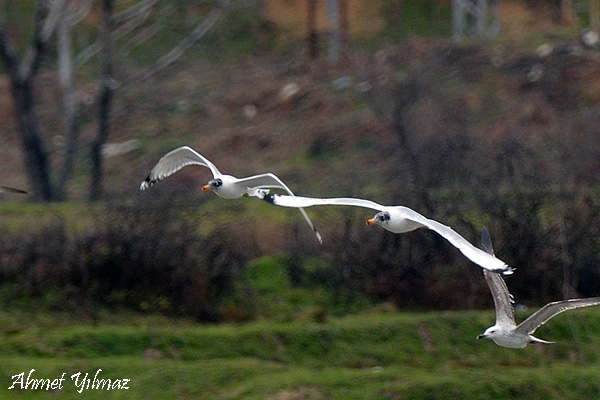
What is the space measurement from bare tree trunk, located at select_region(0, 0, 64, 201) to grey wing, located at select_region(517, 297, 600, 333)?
16525 millimetres

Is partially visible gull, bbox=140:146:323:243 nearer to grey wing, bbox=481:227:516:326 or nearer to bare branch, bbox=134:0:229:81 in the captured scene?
grey wing, bbox=481:227:516:326

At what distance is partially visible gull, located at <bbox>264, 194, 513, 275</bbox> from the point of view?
9.27 meters

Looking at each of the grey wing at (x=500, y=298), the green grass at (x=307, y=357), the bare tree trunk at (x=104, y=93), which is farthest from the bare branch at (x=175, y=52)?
the grey wing at (x=500, y=298)

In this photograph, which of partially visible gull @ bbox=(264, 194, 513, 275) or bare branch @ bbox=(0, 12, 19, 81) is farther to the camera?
bare branch @ bbox=(0, 12, 19, 81)

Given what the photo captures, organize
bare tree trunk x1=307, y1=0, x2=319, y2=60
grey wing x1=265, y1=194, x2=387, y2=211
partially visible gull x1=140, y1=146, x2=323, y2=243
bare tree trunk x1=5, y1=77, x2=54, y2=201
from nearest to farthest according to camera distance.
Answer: grey wing x1=265, y1=194, x2=387, y2=211
partially visible gull x1=140, y1=146, x2=323, y2=243
bare tree trunk x1=5, y1=77, x2=54, y2=201
bare tree trunk x1=307, y1=0, x2=319, y2=60

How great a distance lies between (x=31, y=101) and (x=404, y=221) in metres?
17.0

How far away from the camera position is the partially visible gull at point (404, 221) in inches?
365

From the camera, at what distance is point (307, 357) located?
1595cm

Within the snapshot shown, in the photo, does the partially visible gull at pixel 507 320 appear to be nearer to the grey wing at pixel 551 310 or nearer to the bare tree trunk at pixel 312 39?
the grey wing at pixel 551 310

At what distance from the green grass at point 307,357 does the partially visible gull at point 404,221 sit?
3890 mm

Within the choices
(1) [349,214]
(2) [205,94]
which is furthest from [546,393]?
(2) [205,94]

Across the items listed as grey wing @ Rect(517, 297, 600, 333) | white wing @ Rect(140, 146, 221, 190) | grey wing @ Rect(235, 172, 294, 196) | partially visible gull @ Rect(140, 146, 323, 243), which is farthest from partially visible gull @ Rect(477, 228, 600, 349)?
white wing @ Rect(140, 146, 221, 190)

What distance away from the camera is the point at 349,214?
19500mm

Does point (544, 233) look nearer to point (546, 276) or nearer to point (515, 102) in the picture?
point (546, 276)
